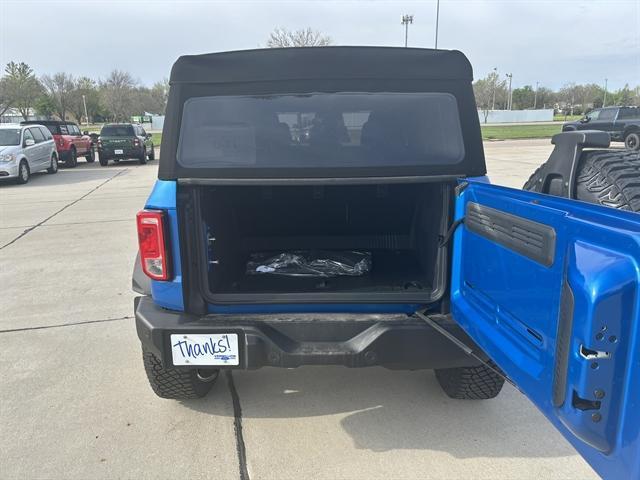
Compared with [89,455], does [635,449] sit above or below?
above

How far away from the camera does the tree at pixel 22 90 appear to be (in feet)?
165

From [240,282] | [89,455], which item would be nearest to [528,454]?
[240,282]

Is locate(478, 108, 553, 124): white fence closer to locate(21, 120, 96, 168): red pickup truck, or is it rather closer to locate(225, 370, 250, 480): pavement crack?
locate(21, 120, 96, 168): red pickup truck

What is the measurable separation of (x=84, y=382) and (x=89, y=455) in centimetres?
83

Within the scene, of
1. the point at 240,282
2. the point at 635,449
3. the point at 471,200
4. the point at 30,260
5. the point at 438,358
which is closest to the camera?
the point at 635,449

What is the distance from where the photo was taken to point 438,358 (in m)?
2.38

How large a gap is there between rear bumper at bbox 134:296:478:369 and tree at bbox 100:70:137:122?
208 feet

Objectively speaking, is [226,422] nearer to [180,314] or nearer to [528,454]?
[180,314]

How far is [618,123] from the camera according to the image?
2283 cm

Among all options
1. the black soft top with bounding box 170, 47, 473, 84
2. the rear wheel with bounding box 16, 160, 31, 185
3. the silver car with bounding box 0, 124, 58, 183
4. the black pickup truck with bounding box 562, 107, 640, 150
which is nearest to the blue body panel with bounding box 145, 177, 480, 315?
the black soft top with bounding box 170, 47, 473, 84

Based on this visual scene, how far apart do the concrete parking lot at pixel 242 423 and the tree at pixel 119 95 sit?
61.7 metres

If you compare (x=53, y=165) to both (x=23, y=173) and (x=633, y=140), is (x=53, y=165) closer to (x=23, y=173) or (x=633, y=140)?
(x=23, y=173)

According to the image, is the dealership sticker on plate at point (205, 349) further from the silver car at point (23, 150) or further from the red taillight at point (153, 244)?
the silver car at point (23, 150)

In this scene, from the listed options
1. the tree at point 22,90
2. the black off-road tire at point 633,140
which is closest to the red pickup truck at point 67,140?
the black off-road tire at point 633,140
